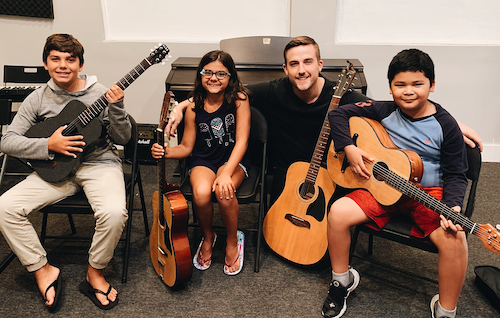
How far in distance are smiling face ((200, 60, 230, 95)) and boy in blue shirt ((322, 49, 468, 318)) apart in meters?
0.61

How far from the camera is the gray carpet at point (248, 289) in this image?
6.03 ft

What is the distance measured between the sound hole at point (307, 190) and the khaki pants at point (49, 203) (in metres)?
0.93

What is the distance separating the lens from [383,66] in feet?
10.6

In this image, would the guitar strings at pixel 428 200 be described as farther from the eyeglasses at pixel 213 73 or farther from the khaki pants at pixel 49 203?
the khaki pants at pixel 49 203

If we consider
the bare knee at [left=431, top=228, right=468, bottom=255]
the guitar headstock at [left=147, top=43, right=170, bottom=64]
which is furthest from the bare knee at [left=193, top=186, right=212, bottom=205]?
the bare knee at [left=431, top=228, right=468, bottom=255]

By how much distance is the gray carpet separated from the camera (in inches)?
72.4

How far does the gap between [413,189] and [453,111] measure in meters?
2.15

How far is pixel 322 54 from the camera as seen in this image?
10.6 ft

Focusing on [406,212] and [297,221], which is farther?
[297,221]

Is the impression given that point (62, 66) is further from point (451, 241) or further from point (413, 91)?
point (451, 241)

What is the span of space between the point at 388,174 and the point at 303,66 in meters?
0.74

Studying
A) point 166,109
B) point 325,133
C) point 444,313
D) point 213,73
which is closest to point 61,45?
point 166,109

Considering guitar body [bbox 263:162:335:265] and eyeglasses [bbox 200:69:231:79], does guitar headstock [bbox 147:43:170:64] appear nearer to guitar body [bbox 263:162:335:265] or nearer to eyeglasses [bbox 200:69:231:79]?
eyeglasses [bbox 200:69:231:79]

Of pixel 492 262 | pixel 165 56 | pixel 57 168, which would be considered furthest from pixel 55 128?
pixel 492 262
